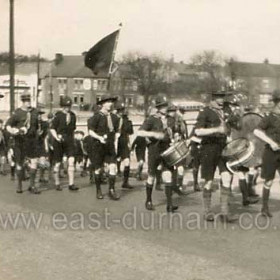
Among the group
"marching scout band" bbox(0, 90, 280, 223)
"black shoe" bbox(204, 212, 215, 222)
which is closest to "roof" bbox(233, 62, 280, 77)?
"marching scout band" bbox(0, 90, 280, 223)

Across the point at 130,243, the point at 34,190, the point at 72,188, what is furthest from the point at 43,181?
the point at 130,243

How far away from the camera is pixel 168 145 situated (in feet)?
32.7

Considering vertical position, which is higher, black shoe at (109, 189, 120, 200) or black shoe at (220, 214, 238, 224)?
black shoe at (220, 214, 238, 224)

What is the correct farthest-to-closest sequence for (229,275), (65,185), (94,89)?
(94,89)
(65,185)
(229,275)

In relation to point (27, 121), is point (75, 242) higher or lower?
lower

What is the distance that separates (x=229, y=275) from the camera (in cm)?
602

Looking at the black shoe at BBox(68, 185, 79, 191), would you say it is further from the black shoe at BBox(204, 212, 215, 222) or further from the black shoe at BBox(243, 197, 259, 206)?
the black shoe at BBox(204, 212, 215, 222)

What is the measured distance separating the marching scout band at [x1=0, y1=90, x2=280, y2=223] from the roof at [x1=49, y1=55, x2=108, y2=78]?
9672 cm

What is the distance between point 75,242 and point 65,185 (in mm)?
6069

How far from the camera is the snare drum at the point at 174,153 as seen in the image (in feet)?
30.8

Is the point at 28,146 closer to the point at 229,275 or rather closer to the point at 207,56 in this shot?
the point at 229,275

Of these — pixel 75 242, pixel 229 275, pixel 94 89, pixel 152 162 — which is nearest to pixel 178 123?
pixel 152 162

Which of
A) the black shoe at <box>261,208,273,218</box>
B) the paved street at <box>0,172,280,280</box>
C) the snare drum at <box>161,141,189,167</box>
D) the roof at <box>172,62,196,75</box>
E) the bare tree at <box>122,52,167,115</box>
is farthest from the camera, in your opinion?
the roof at <box>172,62,196,75</box>

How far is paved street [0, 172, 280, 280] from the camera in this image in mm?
6203
